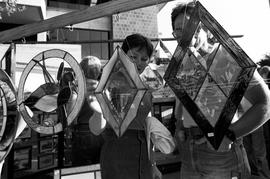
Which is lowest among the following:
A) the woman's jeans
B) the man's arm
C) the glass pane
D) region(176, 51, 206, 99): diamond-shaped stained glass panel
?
the woman's jeans

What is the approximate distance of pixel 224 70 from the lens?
0.96 m

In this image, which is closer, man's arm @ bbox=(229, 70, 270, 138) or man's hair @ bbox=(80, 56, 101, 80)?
man's arm @ bbox=(229, 70, 270, 138)

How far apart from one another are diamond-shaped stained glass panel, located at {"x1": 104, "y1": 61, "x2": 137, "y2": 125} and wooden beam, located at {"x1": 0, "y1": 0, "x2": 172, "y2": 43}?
0.28 metres

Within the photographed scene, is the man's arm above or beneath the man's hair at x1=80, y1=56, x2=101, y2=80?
beneath

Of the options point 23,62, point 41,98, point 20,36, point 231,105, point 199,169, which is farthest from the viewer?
point 23,62

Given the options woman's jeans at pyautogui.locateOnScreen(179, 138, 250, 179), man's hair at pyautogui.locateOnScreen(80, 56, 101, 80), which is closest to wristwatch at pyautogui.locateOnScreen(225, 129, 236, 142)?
woman's jeans at pyautogui.locateOnScreen(179, 138, 250, 179)

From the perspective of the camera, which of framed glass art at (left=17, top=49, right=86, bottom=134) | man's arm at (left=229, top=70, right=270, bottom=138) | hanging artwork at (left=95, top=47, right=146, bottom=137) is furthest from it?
framed glass art at (left=17, top=49, right=86, bottom=134)

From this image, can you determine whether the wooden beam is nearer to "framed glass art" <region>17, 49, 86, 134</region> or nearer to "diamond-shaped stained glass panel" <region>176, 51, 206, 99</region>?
"framed glass art" <region>17, 49, 86, 134</region>

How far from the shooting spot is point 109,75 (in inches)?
46.4

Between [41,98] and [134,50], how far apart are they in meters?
0.61

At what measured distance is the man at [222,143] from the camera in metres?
0.91

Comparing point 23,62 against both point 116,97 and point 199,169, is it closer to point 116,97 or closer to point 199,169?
point 116,97

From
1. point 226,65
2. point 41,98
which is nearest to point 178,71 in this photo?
point 226,65

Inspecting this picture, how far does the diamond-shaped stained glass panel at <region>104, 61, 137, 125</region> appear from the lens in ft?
3.74
